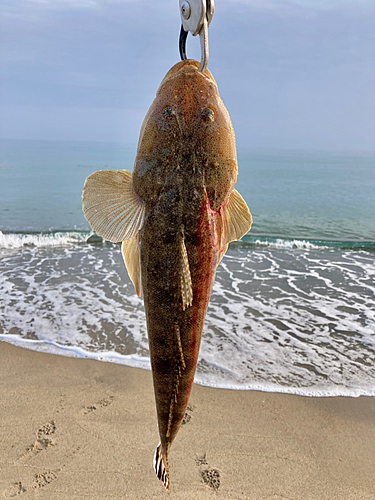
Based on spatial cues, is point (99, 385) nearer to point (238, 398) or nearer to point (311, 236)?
point (238, 398)

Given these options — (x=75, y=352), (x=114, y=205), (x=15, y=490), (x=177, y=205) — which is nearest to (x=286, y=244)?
(x=75, y=352)

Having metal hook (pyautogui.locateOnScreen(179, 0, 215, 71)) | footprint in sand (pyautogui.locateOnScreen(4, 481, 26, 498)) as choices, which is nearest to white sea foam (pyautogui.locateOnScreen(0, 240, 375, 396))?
footprint in sand (pyautogui.locateOnScreen(4, 481, 26, 498))

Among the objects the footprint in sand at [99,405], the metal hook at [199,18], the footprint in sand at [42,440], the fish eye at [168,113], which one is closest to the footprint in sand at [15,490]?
the footprint in sand at [42,440]

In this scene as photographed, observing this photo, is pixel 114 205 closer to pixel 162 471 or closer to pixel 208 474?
pixel 162 471

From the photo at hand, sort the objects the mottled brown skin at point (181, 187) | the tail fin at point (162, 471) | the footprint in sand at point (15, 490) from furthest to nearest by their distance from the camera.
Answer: the footprint in sand at point (15, 490) → the tail fin at point (162, 471) → the mottled brown skin at point (181, 187)

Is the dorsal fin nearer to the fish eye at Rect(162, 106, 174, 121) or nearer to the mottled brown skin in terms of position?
the mottled brown skin

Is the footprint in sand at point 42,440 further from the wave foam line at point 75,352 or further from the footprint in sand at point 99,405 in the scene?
the wave foam line at point 75,352
